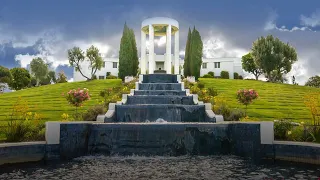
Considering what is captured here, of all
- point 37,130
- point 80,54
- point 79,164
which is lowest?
point 79,164

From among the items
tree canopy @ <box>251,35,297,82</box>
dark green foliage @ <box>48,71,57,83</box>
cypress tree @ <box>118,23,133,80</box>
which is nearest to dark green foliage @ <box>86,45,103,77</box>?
cypress tree @ <box>118,23,133,80</box>

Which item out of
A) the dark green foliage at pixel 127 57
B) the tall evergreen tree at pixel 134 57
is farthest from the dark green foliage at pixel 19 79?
the dark green foliage at pixel 127 57

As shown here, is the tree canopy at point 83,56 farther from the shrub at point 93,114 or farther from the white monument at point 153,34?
the shrub at point 93,114

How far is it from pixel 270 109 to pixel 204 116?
7.85 meters

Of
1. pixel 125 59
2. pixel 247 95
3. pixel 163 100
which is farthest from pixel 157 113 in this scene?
pixel 125 59

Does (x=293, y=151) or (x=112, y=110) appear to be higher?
(x=112, y=110)

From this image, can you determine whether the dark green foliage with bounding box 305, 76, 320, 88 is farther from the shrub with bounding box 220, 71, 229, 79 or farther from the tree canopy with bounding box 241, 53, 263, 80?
the shrub with bounding box 220, 71, 229, 79

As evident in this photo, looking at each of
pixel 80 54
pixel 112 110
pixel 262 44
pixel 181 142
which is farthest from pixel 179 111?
pixel 262 44

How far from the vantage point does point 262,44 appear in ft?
149

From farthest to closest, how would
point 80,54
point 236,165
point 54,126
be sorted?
1. point 80,54
2. point 54,126
3. point 236,165

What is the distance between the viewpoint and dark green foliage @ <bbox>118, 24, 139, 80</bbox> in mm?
34812

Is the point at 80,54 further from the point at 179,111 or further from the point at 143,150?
the point at 143,150

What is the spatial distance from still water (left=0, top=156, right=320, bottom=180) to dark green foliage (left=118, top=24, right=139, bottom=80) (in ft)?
80.3

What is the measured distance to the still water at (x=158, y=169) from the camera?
8148 mm
